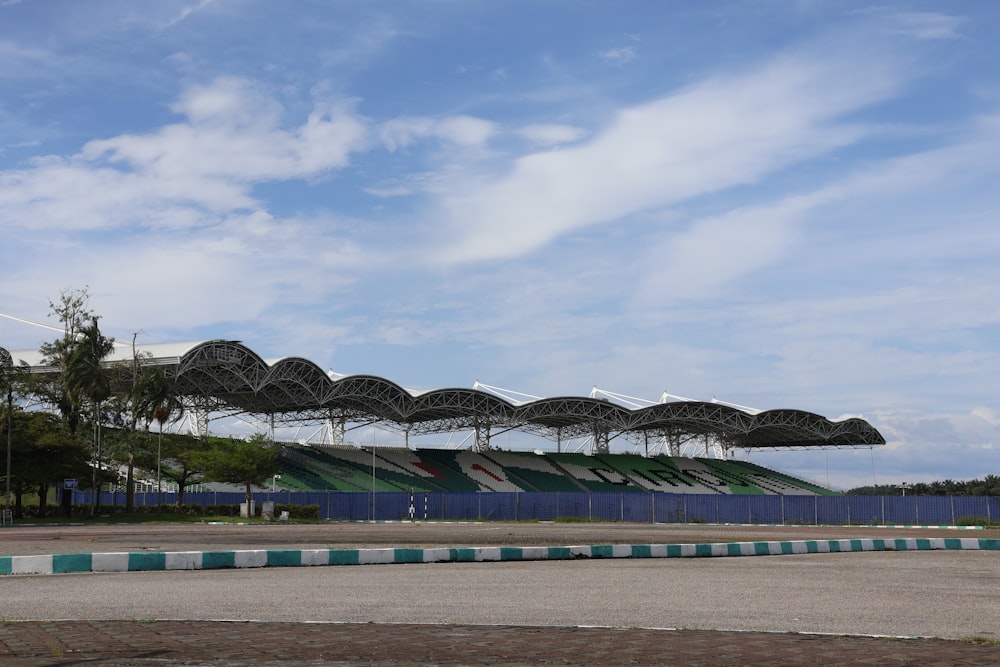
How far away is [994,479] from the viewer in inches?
5935

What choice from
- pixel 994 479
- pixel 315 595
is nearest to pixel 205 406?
pixel 315 595

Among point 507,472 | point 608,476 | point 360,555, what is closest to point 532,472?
point 507,472

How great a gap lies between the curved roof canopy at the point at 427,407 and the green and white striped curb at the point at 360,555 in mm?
55748

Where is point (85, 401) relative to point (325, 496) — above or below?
above

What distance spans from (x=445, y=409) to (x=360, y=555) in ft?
236

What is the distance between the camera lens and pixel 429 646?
8695mm

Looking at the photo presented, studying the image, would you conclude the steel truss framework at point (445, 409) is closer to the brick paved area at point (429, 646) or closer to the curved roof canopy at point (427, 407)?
the curved roof canopy at point (427, 407)

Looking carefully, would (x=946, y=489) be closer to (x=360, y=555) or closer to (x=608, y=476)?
(x=608, y=476)

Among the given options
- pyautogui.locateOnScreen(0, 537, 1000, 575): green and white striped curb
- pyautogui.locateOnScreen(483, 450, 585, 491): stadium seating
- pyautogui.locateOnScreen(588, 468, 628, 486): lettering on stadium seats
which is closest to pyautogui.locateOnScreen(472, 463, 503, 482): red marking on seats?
pyautogui.locateOnScreen(483, 450, 585, 491): stadium seating

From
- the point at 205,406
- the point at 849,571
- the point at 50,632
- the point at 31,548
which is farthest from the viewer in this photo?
the point at 205,406

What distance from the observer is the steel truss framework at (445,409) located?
258ft

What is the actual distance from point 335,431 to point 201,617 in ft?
285

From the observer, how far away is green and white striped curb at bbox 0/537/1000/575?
58.2ft

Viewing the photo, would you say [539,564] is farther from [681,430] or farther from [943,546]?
[681,430]
